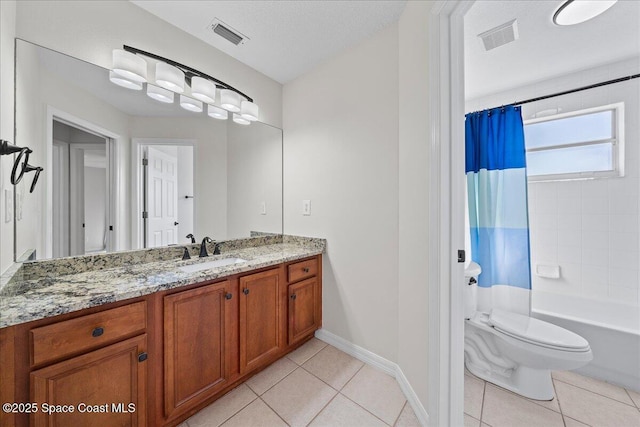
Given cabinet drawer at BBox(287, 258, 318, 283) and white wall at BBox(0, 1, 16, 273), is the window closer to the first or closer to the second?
cabinet drawer at BBox(287, 258, 318, 283)

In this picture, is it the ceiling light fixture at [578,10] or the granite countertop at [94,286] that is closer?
the granite countertop at [94,286]

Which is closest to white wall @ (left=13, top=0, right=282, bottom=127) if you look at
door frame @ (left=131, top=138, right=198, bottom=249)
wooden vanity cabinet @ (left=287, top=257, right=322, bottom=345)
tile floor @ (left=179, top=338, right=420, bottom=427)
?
door frame @ (left=131, top=138, right=198, bottom=249)

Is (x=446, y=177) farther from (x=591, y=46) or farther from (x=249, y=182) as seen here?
(x=591, y=46)

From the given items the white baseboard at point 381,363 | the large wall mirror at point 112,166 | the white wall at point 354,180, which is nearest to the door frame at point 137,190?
the large wall mirror at point 112,166

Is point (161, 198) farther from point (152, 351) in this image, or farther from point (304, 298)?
point (304, 298)

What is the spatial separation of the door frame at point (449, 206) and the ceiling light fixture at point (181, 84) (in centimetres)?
145

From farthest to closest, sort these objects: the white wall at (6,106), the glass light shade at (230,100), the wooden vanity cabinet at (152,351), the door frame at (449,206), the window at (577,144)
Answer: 1. the window at (577,144)
2. the glass light shade at (230,100)
3. the door frame at (449,206)
4. the white wall at (6,106)
5. the wooden vanity cabinet at (152,351)

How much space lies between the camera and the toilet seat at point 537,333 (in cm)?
140

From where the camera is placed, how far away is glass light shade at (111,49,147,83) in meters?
1.35

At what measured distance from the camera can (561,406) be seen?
1424 millimetres

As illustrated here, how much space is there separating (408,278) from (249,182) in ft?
5.01

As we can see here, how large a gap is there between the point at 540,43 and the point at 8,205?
3.21m

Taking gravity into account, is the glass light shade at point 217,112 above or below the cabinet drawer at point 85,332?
above

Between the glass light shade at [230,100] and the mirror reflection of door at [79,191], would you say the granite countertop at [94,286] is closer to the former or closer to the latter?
the mirror reflection of door at [79,191]
